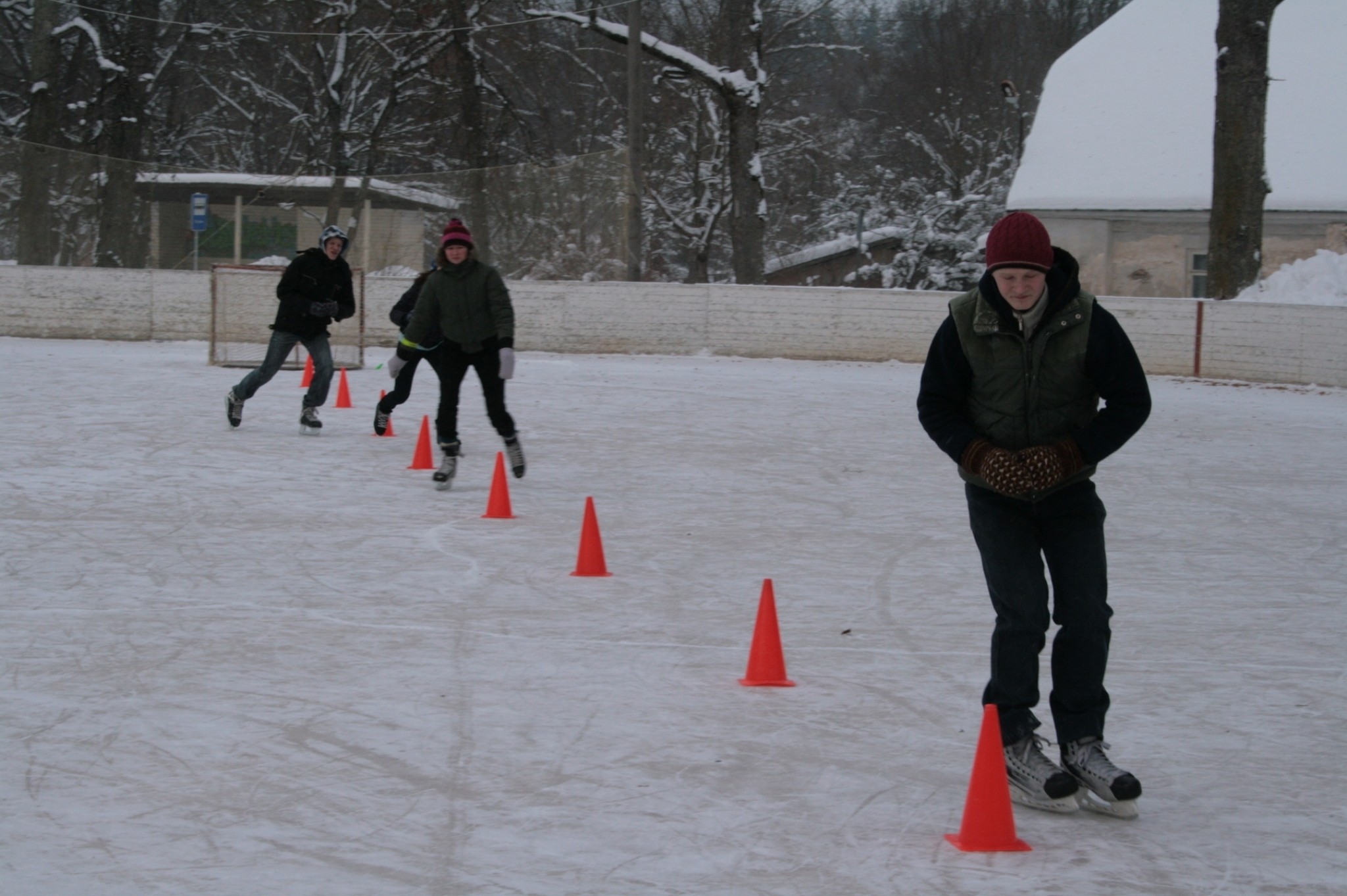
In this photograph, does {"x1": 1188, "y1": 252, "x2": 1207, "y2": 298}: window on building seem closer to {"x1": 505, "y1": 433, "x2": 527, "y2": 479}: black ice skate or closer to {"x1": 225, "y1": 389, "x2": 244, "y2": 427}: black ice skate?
{"x1": 225, "y1": 389, "x2": 244, "y2": 427}: black ice skate

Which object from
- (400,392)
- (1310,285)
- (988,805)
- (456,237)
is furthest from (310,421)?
(1310,285)

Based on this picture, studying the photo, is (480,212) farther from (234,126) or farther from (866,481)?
(234,126)

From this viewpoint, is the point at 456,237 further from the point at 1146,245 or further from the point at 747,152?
the point at 1146,245

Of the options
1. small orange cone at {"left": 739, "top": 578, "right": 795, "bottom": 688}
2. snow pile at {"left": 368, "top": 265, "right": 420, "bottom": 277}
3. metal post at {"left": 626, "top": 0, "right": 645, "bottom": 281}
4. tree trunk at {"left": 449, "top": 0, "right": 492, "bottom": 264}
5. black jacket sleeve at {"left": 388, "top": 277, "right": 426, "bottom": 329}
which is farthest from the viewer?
tree trunk at {"left": 449, "top": 0, "right": 492, "bottom": 264}

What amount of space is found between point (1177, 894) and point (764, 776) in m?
1.21

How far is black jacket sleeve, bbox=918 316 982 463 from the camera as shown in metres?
3.97

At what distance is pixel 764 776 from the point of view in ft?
13.8

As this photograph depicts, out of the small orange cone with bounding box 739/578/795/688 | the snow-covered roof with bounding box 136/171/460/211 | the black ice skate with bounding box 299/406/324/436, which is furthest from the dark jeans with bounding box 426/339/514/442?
the snow-covered roof with bounding box 136/171/460/211

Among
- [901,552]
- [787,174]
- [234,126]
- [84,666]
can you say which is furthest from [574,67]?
[84,666]

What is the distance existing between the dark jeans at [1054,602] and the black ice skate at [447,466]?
5.88m

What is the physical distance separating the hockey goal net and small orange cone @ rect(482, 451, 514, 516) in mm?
11880

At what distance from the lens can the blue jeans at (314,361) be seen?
11.9 m

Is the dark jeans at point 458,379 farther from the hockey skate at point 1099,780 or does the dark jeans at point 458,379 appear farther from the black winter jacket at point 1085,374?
the hockey skate at point 1099,780

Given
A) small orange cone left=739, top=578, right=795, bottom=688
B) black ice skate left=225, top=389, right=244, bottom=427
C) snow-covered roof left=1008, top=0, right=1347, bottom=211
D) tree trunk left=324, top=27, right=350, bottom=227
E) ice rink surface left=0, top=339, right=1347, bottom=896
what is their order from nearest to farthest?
ice rink surface left=0, top=339, right=1347, bottom=896
small orange cone left=739, top=578, right=795, bottom=688
black ice skate left=225, top=389, right=244, bottom=427
snow-covered roof left=1008, top=0, right=1347, bottom=211
tree trunk left=324, top=27, right=350, bottom=227
